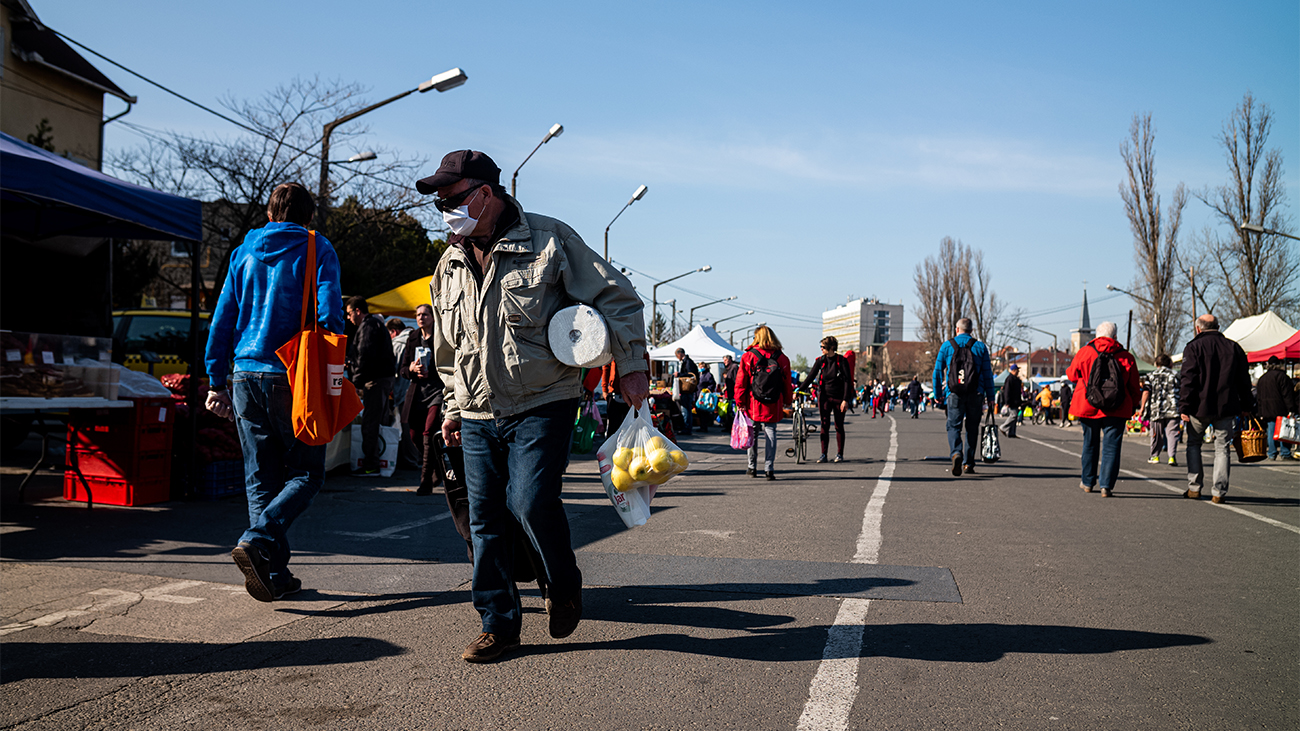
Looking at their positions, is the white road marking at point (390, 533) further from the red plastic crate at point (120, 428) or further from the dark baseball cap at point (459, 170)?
the dark baseball cap at point (459, 170)

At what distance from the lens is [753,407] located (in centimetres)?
1109

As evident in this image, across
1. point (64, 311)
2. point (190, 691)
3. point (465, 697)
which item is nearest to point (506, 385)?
point (465, 697)

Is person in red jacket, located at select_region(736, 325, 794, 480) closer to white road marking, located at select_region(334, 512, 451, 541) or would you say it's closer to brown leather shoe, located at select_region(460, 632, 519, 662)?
white road marking, located at select_region(334, 512, 451, 541)

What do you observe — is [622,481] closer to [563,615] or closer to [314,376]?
[563,615]

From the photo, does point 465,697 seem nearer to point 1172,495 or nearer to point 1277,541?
point 1277,541

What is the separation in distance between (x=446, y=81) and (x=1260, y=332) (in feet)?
74.7

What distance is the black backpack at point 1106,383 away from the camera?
9.19 meters

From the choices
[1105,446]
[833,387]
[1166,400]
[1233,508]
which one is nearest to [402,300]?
[833,387]

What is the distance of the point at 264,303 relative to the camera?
180 inches

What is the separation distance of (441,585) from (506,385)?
179cm

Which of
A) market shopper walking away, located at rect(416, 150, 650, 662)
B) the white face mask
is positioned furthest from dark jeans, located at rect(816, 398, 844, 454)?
the white face mask

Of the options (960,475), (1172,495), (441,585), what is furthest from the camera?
(960,475)

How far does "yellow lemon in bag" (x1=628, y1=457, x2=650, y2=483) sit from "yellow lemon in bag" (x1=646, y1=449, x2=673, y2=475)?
0.02 m

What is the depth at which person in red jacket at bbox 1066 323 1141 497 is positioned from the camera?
924 centimetres
